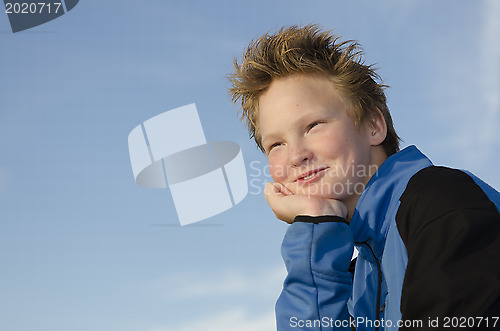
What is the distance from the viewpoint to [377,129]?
3.50 metres

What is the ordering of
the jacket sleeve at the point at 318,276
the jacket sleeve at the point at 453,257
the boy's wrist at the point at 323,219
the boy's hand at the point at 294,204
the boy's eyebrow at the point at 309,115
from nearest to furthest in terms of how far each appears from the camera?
the jacket sleeve at the point at 453,257 → the jacket sleeve at the point at 318,276 → the boy's wrist at the point at 323,219 → the boy's hand at the point at 294,204 → the boy's eyebrow at the point at 309,115

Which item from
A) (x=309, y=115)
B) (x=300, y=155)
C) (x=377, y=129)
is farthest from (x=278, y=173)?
(x=377, y=129)

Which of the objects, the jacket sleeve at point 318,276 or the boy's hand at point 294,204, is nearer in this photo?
the jacket sleeve at point 318,276

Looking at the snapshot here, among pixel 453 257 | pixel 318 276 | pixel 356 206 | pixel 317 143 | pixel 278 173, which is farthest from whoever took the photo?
pixel 278 173

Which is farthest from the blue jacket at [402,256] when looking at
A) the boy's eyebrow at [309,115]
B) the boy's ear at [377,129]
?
the boy's eyebrow at [309,115]

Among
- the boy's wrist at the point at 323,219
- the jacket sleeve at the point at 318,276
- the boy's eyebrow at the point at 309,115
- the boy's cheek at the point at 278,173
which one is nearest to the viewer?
the jacket sleeve at the point at 318,276

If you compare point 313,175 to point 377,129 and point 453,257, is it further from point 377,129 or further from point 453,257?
point 453,257

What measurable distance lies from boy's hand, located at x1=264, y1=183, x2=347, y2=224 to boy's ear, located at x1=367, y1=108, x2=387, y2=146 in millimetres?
567

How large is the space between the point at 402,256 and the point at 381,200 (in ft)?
1.43

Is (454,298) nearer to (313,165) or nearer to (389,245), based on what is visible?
(389,245)

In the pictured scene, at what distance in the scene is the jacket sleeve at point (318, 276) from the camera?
2820 millimetres

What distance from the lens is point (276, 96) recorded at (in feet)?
11.1

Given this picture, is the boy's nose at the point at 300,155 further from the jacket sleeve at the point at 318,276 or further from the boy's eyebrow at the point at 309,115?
the jacket sleeve at the point at 318,276

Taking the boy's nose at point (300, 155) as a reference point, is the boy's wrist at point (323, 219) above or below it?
below
